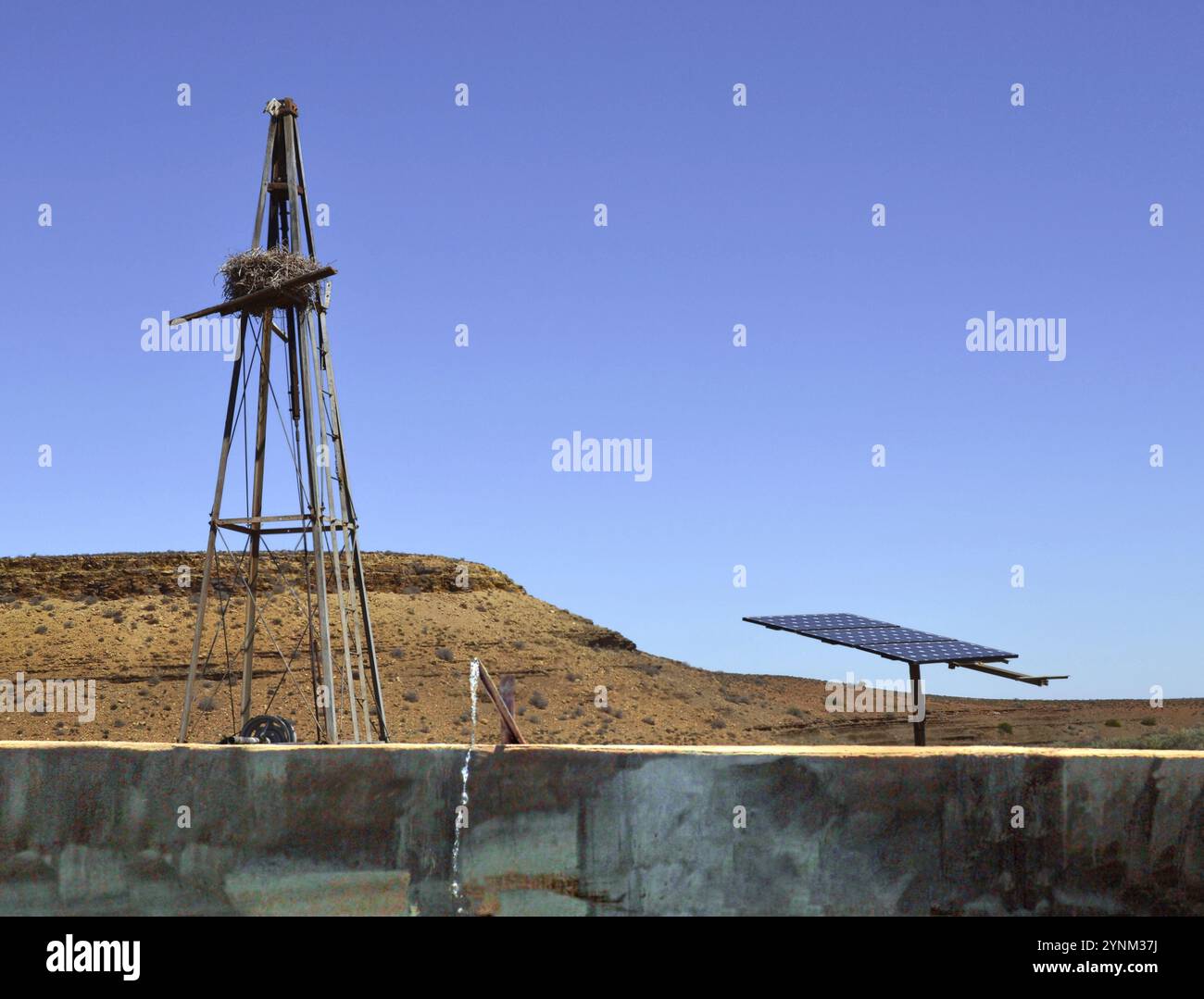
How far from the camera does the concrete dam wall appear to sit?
7801 millimetres

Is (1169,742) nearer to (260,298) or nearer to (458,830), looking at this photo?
(260,298)

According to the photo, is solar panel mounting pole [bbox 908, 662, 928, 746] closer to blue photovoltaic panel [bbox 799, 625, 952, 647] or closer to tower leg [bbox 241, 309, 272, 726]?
blue photovoltaic panel [bbox 799, 625, 952, 647]

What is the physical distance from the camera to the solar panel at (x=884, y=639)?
11180 millimetres

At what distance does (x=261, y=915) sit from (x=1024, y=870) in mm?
4595

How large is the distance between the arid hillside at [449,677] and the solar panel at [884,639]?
584 inches

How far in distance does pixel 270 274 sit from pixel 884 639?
32.8ft

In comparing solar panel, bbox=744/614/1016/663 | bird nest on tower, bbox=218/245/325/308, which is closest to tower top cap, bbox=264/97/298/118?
bird nest on tower, bbox=218/245/325/308

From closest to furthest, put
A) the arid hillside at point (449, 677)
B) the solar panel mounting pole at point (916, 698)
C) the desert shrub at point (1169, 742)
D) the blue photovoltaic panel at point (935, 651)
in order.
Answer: the solar panel mounting pole at point (916, 698), the blue photovoltaic panel at point (935, 651), the desert shrub at point (1169, 742), the arid hillside at point (449, 677)

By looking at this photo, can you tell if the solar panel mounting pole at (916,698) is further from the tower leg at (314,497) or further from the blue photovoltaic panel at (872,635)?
A: the tower leg at (314,497)

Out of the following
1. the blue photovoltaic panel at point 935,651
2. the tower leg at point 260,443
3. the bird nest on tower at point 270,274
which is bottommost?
the blue photovoltaic panel at point 935,651

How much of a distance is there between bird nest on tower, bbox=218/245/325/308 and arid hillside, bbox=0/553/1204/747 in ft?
35.9

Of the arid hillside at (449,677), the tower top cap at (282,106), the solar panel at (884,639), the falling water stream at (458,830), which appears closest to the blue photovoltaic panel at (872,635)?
the solar panel at (884,639)
